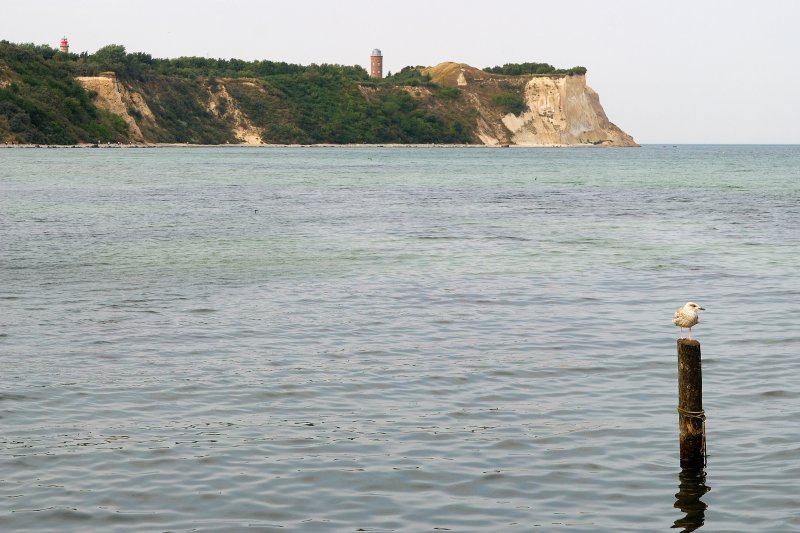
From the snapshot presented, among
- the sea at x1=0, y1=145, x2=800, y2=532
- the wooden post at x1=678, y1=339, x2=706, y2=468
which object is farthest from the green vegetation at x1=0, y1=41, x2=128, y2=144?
the wooden post at x1=678, y1=339, x2=706, y2=468

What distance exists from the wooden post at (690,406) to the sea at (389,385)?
8.7 inches

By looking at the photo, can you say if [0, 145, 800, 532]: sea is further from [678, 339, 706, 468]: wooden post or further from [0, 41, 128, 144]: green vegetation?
[0, 41, 128, 144]: green vegetation

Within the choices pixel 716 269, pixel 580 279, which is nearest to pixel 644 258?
pixel 716 269

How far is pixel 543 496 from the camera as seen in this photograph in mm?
10195

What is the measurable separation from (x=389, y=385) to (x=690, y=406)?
4.73 metres

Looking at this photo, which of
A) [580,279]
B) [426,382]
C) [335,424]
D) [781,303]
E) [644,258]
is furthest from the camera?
[644,258]

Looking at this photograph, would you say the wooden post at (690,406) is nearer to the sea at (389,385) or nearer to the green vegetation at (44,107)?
the sea at (389,385)

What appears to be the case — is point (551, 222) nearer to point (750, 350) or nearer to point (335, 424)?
point (750, 350)

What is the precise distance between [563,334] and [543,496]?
26.4ft

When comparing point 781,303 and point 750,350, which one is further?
point 781,303

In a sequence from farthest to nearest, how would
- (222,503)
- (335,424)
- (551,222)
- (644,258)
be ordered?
(551,222)
(644,258)
(335,424)
(222,503)

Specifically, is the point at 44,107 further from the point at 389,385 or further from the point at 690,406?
the point at 690,406

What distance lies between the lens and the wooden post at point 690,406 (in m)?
10.3

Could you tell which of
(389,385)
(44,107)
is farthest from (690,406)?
(44,107)
